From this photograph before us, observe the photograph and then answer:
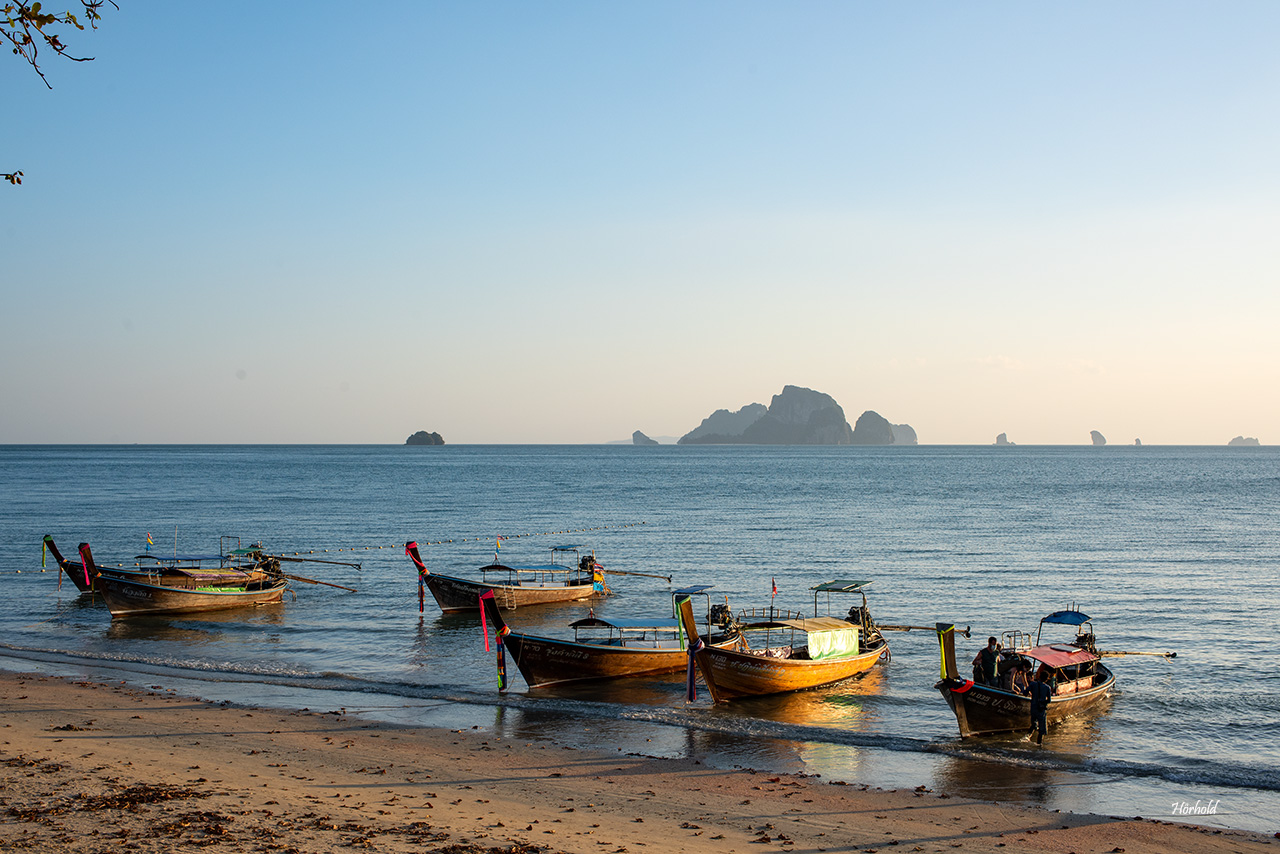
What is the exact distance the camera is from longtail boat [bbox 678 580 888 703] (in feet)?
78.9

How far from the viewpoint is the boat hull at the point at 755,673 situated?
2402 centimetres

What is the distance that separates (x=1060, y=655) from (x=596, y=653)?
12177mm

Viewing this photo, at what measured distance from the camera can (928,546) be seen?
58688 millimetres

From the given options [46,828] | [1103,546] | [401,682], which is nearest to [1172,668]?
[401,682]

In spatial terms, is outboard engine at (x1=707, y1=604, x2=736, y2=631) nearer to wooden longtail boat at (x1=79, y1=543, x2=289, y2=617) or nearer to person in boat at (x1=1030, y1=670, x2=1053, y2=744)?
person in boat at (x1=1030, y1=670, x2=1053, y2=744)

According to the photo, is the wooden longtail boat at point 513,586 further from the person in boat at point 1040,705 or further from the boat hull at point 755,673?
the person in boat at point 1040,705

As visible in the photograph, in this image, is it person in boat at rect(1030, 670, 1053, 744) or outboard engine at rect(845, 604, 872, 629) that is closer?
person in boat at rect(1030, 670, 1053, 744)

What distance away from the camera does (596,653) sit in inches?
1025

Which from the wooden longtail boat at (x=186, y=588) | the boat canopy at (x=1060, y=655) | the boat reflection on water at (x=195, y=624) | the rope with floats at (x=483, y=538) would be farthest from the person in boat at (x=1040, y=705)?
the rope with floats at (x=483, y=538)

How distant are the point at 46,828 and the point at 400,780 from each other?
553 cm

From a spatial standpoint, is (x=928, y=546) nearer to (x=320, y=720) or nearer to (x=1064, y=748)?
(x=1064, y=748)

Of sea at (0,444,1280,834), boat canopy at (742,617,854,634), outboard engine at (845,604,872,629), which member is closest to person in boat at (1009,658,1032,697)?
sea at (0,444,1280,834)

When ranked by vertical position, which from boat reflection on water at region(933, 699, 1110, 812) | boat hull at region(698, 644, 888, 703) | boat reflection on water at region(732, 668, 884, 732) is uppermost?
boat hull at region(698, 644, 888, 703)

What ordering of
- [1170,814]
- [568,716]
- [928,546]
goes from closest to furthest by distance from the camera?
[1170,814] → [568,716] → [928,546]
